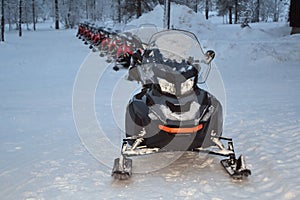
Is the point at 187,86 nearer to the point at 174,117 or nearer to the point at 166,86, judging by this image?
the point at 166,86

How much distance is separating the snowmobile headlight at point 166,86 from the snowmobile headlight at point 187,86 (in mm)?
101

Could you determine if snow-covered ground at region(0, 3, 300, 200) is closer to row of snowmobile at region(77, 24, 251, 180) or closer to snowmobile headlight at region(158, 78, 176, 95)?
row of snowmobile at region(77, 24, 251, 180)

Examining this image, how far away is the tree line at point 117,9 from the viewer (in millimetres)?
34312

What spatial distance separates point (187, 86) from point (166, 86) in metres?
0.24

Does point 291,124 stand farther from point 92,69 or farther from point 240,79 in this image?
point 92,69

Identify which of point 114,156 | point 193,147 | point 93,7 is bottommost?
point 114,156

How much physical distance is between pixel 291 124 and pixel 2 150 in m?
4.29

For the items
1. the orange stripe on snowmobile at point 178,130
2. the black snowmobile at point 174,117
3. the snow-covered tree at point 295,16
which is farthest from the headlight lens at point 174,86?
the snow-covered tree at point 295,16

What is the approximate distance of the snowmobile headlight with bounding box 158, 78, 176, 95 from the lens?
14.7 feet

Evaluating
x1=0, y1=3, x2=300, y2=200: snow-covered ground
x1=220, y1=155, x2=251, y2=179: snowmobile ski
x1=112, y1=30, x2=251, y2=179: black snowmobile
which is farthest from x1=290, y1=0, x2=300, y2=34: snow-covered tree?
x1=220, y1=155, x2=251, y2=179: snowmobile ski

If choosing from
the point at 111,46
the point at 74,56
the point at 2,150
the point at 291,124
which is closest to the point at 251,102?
the point at 291,124

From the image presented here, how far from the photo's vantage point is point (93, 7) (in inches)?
2672

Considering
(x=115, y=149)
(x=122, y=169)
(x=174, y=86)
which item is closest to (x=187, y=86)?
(x=174, y=86)

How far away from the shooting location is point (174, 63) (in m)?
4.70
